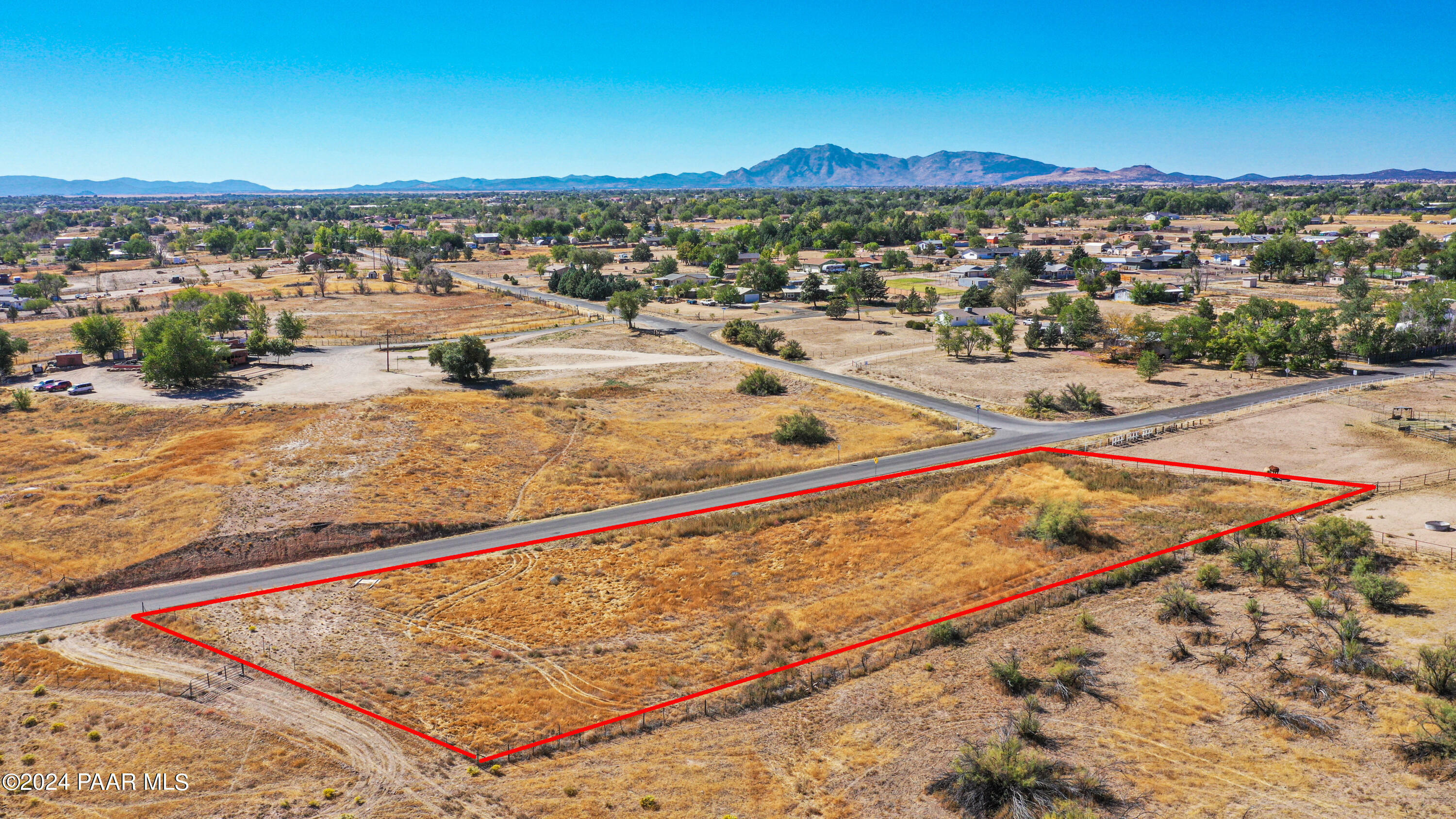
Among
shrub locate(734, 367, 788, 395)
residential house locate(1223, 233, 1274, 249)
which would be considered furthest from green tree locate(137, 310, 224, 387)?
residential house locate(1223, 233, 1274, 249)

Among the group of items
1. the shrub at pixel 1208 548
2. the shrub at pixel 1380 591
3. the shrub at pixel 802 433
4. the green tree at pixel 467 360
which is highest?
the green tree at pixel 467 360

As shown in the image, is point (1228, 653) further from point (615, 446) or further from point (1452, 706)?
point (615, 446)

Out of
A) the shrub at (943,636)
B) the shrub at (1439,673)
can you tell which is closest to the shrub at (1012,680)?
the shrub at (943,636)

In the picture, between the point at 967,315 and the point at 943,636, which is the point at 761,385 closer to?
the point at 943,636

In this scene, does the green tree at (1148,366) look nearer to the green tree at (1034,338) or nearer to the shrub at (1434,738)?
the green tree at (1034,338)

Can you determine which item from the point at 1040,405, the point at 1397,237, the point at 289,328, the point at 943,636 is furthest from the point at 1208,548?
the point at 1397,237

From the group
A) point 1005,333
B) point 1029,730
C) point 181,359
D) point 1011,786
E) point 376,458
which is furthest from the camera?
point 1005,333
